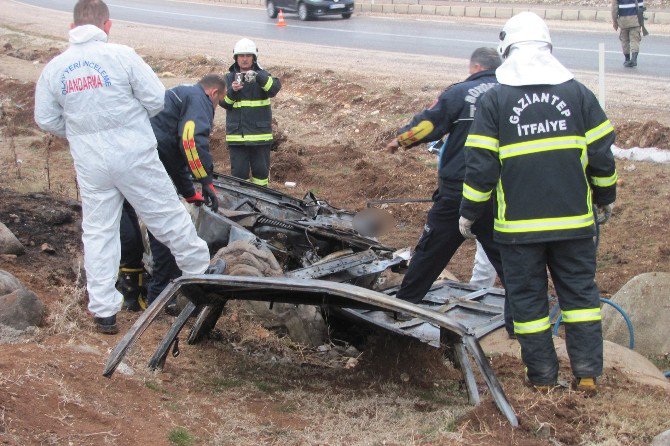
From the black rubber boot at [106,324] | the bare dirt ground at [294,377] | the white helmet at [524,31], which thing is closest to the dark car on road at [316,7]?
the bare dirt ground at [294,377]

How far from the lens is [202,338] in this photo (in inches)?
207

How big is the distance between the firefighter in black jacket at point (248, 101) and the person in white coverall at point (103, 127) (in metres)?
3.62

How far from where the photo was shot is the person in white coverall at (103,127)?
5164 mm

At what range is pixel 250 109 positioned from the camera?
8.99 m

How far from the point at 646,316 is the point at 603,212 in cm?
170

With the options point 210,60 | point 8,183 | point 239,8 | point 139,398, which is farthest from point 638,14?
point 239,8

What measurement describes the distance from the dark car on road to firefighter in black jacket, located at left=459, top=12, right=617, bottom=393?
72.5 feet

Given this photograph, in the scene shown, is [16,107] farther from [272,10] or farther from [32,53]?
[272,10]

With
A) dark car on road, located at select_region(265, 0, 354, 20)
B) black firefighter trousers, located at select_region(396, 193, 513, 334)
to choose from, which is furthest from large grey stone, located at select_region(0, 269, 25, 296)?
dark car on road, located at select_region(265, 0, 354, 20)

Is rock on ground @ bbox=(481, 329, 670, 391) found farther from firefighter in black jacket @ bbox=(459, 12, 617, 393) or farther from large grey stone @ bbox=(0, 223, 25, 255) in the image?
large grey stone @ bbox=(0, 223, 25, 255)

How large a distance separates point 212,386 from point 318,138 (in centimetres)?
856

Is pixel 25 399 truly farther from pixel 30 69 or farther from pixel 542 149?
pixel 30 69

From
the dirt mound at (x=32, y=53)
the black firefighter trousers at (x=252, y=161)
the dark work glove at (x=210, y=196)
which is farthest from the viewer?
the dirt mound at (x=32, y=53)

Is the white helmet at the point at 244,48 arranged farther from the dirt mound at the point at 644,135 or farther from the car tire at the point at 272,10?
the car tire at the point at 272,10
